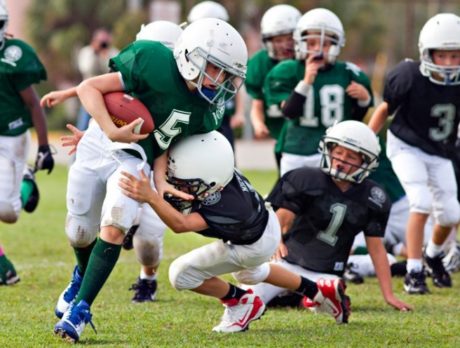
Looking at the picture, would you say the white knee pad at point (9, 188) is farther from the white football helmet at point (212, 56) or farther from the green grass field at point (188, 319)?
the white football helmet at point (212, 56)

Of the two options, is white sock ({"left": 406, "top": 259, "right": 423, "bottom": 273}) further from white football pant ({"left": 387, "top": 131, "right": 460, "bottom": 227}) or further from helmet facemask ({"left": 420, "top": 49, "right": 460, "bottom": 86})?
helmet facemask ({"left": 420, "top": 49, "right": 460, "bottom": 86})

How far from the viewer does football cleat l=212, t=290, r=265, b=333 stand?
16.9ft

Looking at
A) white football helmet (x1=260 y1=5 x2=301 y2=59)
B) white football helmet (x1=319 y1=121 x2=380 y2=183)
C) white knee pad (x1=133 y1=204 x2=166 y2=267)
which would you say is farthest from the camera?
white football helmet (x1=260 y1=5 x2=301 y2=59)

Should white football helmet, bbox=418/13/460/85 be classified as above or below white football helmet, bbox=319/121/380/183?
above

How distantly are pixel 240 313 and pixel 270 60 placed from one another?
309 centimetres

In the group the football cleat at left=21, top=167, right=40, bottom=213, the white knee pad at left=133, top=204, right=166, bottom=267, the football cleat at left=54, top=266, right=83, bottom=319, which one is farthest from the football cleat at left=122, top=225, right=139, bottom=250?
the football cleat at left=21, top=167, right=40, bottom=213

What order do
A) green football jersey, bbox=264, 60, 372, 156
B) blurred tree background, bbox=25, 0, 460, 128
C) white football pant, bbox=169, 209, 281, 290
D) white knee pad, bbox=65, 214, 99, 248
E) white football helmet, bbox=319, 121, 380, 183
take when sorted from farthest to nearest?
1. blurred tree background, bbox=25, 0, 460, 128
2. green football jersey, bbox=264, 60, 372, 156
3. white football helmet, bbox=319, 121, 380, 183
4. white knee pad, bbox=65, 214, 99, 248
5. white football pant, bbox=169, 209, 281, 290

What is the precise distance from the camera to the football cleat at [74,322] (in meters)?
4.67

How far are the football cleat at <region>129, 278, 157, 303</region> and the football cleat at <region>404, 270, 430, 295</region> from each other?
141 centimetres

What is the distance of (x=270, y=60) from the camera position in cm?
791

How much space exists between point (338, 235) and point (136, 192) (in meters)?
1.57

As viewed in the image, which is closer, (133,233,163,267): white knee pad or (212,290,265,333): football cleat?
(212,290,265,333): football cleat

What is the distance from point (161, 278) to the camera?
688cm

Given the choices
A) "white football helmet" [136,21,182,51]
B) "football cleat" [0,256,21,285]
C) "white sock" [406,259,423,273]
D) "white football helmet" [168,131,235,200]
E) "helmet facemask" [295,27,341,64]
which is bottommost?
"football cleat" [0,256,21,285]
